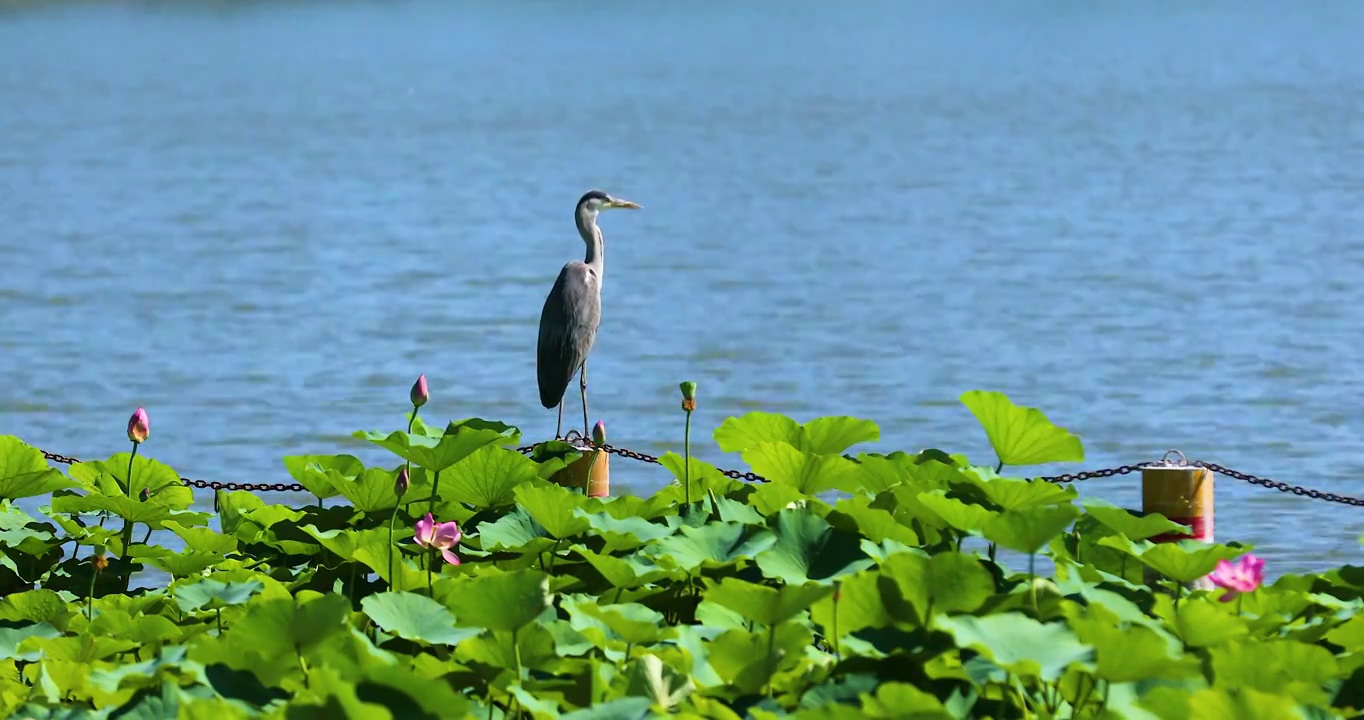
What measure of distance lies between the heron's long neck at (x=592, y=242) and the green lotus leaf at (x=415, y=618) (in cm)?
432

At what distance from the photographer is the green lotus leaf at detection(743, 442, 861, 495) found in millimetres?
3953

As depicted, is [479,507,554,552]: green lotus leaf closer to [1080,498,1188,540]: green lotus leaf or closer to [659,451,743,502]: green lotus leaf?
[659,451,743,502]: green lotus leaf

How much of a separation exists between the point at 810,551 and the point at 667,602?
1.25 ft

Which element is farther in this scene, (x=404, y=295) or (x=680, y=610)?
(x=404, y=295)

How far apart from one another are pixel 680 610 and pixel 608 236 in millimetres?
14763

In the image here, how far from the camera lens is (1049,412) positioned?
32.9 feet

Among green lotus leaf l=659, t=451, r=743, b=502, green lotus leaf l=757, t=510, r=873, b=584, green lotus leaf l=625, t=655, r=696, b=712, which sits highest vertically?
green lotus leaf l=757, t=510, r=873, b=584

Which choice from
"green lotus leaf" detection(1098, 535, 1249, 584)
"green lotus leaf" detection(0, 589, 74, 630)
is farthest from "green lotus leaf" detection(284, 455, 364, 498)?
"green lotus leaf" detection(1098, 535, 1249, 584)

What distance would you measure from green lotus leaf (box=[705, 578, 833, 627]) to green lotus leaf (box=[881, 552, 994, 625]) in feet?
0.45

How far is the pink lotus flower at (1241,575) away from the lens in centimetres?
→ 328

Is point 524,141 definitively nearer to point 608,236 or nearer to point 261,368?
point 608,236

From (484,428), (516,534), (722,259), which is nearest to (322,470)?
(484,428)

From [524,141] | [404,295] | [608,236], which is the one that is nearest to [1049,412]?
[404,295]

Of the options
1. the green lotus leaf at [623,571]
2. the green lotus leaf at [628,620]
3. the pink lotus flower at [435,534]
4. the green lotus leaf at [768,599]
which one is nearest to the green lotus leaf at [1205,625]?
the green lotus leaf at [768,599]
